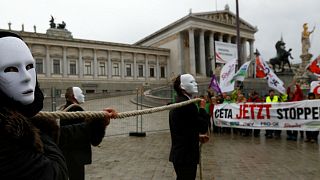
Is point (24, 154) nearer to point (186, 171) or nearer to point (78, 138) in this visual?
point (78, 138)

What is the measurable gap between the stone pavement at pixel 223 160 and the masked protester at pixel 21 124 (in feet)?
17.1

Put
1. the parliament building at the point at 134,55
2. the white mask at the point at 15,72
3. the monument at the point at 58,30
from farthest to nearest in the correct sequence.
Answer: the monument at the point at 58,30 → the parliament building at the point at 134,55 → the white mask at the point at 15,72

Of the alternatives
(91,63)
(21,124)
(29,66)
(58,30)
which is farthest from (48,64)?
(21,124)

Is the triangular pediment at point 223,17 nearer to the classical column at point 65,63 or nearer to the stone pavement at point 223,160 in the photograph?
the classical column at point 65,63

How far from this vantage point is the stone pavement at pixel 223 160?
657 cm

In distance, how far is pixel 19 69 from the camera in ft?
4.71

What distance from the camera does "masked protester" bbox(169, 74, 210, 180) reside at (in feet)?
12.2

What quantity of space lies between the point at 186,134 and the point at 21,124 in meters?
2.62

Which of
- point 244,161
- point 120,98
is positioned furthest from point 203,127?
point 120,98

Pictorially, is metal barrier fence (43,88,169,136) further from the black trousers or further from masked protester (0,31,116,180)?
masked protester (0,31,116,180)

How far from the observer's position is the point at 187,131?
376 cm

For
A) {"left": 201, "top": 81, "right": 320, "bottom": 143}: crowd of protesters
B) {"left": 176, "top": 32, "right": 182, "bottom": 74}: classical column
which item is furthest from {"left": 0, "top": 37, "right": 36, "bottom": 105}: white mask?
{"left": 176, "top": 32, "right": 182, "bottom": 74}: classical column

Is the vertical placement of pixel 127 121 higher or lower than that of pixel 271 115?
lower

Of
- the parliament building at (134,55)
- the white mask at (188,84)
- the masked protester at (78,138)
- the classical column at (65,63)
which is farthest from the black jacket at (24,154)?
the classical column at (65,63)
